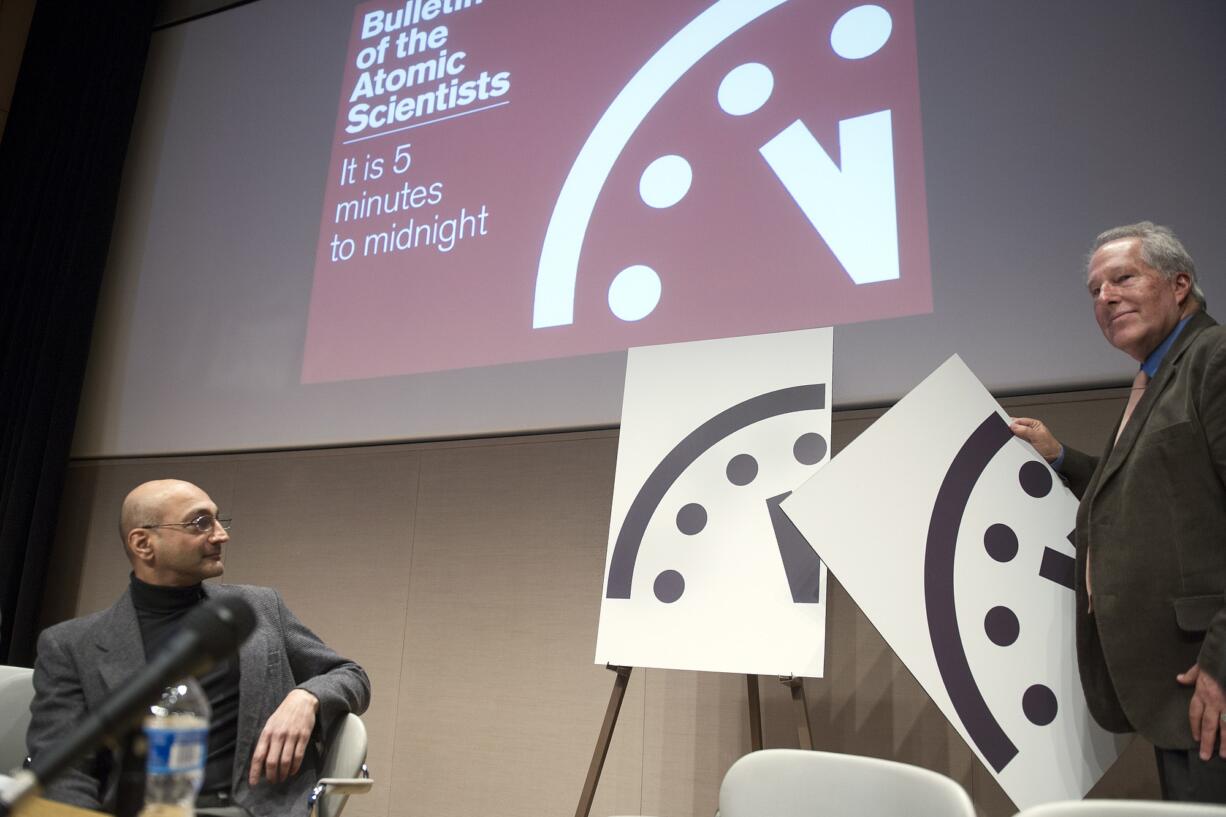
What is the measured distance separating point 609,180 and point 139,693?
2.99m

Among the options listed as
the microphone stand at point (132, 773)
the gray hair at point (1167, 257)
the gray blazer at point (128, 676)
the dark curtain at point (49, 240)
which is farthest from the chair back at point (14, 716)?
the gray hair at point (1167, 257)

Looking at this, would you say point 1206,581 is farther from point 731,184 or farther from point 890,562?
point 731,184

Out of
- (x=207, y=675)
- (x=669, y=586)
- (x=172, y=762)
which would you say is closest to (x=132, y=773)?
(x=172, y=762)

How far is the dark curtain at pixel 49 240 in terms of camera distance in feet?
14.7

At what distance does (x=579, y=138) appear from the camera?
3.62 metres

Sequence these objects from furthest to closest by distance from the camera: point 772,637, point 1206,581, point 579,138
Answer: point 579,138
point 772,637
point 1206,581

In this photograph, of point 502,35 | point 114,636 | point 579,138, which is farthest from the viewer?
point 502,35

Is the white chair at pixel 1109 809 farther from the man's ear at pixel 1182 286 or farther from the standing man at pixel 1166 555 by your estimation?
the man's ear at pixel 1182 286

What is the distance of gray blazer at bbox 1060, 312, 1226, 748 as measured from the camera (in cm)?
162

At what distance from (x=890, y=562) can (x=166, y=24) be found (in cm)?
505

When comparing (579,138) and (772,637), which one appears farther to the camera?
(579,138)

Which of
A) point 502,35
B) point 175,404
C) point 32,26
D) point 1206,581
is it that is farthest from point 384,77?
point 1206,581

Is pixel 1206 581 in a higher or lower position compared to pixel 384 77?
lower

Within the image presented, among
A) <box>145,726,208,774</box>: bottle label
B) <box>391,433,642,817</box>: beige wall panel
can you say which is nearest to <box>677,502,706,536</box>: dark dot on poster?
<box>391,433,642,817</box>: beige wall panel
